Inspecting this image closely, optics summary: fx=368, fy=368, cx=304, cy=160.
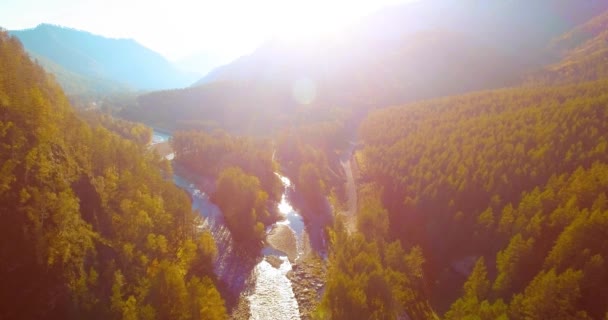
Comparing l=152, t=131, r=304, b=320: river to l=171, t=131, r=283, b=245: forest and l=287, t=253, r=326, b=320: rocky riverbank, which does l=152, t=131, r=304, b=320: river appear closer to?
l=287, t=253, r=326, b=320: rocky riverbank

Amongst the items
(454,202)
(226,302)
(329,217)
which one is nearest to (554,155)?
(454,202)

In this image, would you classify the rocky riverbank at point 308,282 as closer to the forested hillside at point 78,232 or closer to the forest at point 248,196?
the forest at point 248,196

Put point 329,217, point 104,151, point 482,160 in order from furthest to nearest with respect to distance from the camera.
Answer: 1. point 329,217
2. point 482,160
3. point 104,151

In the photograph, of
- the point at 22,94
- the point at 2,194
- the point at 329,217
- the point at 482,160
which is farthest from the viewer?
the point at 329,217

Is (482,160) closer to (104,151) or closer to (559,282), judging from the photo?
(559,282)

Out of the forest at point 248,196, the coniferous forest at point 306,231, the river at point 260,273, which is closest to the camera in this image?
the coniferous forest at point 306,231

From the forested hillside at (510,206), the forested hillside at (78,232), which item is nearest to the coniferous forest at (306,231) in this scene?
the forested hillside at (78,232)

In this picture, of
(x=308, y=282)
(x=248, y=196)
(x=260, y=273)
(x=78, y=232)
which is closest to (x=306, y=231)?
(x=248, y=196)
